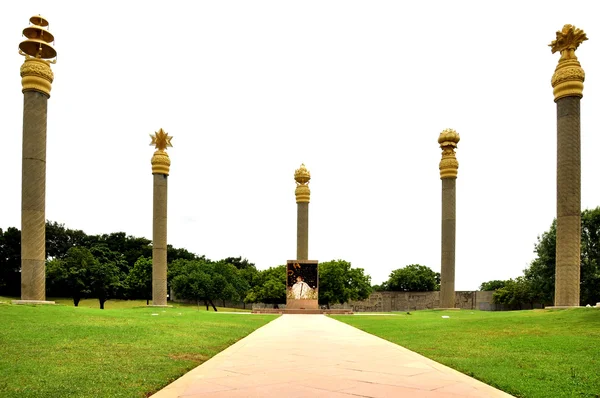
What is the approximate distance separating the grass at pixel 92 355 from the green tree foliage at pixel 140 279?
141 feet

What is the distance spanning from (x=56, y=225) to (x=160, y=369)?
6621cm

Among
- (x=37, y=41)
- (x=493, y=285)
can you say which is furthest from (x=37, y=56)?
(x=493, y=285)

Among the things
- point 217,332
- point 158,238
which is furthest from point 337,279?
point 217,332

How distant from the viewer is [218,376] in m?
7.36

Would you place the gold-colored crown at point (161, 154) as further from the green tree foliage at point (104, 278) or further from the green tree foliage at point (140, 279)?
the green tree foliage at point (140, 279)

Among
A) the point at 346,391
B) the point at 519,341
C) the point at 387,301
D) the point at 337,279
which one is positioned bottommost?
the point at 387,301

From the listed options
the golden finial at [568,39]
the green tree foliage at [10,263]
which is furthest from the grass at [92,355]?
the green tree foliage at [10,263]

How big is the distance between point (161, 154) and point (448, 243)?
23238mm

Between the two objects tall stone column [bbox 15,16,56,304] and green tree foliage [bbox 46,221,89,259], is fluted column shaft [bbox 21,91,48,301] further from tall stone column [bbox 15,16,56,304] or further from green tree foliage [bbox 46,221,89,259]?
green tree foliage [bbox 46,221,89,259]

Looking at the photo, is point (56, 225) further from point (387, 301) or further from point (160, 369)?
point (160, 369)

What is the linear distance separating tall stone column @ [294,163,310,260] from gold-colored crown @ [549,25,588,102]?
23950 millimetres

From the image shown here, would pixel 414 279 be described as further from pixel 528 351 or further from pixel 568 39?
pixel 528 351

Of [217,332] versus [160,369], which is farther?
[217,332]

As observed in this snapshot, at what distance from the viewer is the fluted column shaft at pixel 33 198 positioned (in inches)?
963
